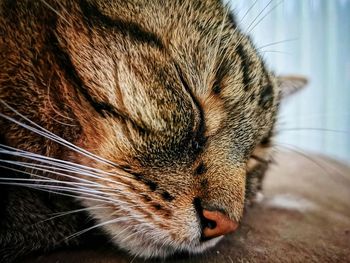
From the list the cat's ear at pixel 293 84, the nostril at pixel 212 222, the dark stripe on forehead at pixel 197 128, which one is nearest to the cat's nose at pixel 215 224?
the nostril at pixel 212 222

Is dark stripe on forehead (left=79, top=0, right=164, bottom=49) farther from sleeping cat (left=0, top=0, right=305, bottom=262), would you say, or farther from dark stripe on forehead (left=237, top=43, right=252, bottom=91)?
dark stripe on forehead (left=237, top=43, right=252, bottom=91)

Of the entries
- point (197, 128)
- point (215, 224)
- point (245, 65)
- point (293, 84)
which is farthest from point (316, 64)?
point (215, 224)

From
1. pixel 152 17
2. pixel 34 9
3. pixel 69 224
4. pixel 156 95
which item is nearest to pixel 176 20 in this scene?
pixel 152 17

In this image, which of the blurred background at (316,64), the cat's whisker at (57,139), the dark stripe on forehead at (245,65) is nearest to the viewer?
the cat's whisker at (57,139)

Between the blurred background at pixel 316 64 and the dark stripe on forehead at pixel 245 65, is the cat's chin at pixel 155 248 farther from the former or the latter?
the blurred background at pixel 316 64

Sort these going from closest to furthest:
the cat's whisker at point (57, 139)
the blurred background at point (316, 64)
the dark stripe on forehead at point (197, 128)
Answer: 1. the cat's whisker at point (57, 139)
2. the dark stripe on forehead at point (197, 128)
3. the blurred background at point (316, 64)

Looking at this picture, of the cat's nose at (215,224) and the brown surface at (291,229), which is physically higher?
the cat's nose at (215,224)

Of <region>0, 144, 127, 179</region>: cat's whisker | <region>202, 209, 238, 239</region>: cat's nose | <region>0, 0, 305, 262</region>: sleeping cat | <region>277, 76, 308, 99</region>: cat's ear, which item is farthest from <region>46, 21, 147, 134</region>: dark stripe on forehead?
<region>277, 76, 308, 99</region>: cat's ear

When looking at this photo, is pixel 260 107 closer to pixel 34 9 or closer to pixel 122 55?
pixel 122 55
